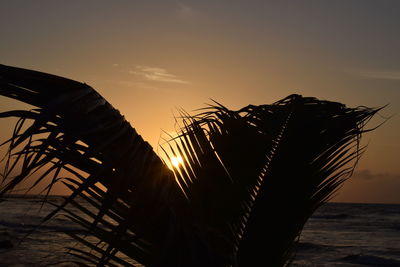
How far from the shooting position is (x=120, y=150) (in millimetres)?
1449

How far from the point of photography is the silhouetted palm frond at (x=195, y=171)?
1.37m

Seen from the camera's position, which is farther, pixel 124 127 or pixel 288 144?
pixel 288 144

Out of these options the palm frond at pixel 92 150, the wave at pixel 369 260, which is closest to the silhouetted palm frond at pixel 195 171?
the palm frond at pixel 92 150

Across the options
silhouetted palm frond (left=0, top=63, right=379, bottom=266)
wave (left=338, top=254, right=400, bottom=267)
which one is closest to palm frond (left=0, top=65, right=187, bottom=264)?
silhouetted palm frond (left=0, top=63, right=379, bottom=266)

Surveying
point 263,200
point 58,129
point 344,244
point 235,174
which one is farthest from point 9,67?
point 344,244

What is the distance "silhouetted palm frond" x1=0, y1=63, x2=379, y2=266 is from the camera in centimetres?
137

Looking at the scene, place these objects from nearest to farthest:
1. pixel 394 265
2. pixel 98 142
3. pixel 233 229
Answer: pixel 98 142
pixel 233 229
pixel 394 265

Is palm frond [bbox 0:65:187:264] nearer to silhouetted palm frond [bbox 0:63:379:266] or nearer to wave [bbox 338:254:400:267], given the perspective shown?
silhouetted palm frond [bbox 0:63:379:266]

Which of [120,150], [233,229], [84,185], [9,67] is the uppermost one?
[9,67]

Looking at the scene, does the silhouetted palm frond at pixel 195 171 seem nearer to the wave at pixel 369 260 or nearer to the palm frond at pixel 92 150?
the palm frond at pixel 92 150

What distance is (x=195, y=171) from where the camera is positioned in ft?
6.72

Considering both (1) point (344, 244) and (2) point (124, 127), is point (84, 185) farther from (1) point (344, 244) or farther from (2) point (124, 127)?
(1) point (344, 244)

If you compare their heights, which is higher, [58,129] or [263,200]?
[58,129]

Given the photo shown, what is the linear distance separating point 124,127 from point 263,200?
1.09 m
